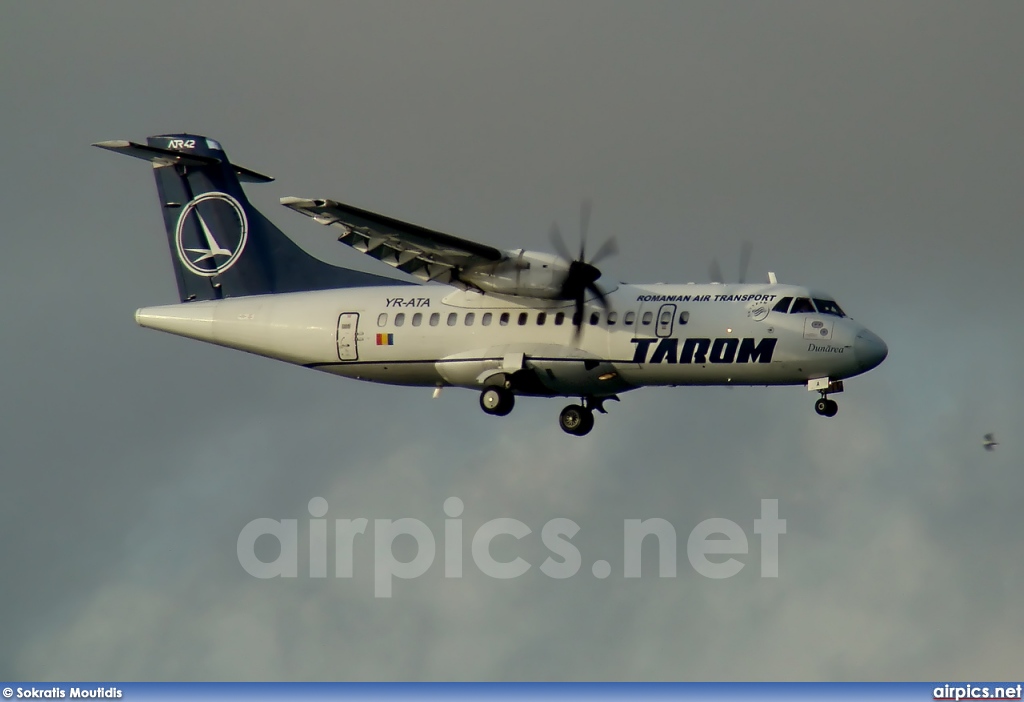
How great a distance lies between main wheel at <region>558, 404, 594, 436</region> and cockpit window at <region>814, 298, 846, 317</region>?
566cm

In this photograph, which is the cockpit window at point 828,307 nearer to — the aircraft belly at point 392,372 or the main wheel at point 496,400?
the main wheel at point 496,400

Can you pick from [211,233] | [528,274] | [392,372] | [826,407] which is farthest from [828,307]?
[211,233]

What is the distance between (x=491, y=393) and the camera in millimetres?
33781

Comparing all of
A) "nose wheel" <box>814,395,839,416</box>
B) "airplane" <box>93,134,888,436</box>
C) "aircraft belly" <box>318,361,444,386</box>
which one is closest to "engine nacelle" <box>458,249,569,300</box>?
"airplane" <box>93,134,888,436</box>

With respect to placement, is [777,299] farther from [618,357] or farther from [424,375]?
[424,375]

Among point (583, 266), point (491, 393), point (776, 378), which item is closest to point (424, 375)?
point (491, 393)

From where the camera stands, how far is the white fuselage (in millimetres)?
32062

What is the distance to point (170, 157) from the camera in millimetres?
37219

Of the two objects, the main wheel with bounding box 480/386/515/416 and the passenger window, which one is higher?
the passenger window

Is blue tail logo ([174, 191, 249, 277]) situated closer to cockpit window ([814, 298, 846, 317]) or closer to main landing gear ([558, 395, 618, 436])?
main landing gear ([558, 395, 618, 436])

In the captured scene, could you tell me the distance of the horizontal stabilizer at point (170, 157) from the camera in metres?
35.4

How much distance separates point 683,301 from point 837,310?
10.00ft

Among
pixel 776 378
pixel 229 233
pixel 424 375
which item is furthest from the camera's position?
pixel 229 233

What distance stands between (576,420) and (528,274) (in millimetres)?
3589
